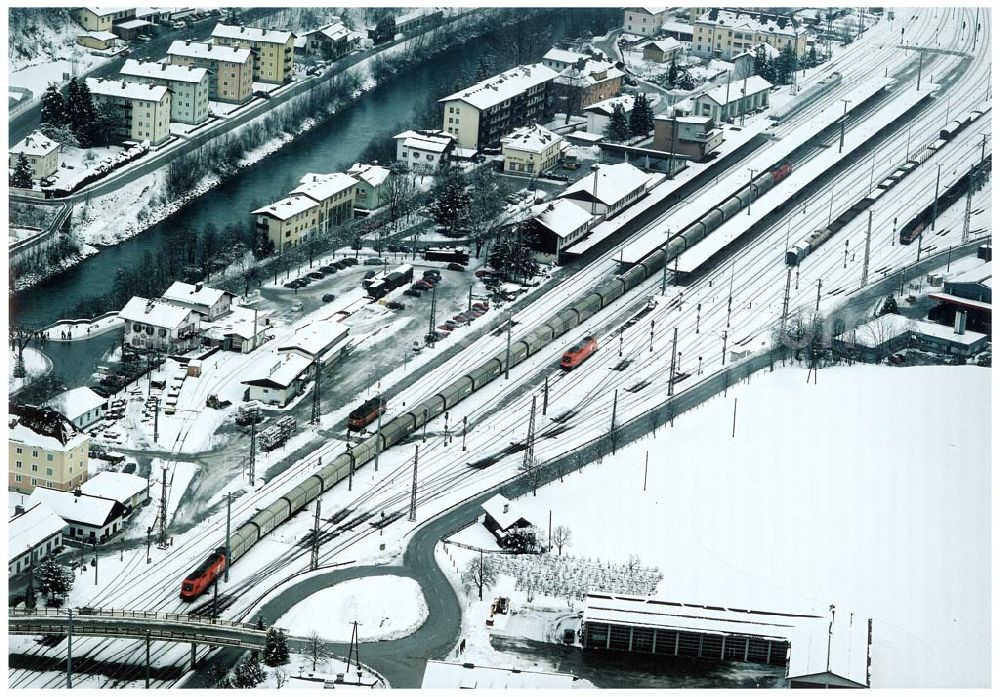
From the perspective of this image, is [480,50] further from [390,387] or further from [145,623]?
[145,623]

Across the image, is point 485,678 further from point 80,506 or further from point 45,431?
point 45,431

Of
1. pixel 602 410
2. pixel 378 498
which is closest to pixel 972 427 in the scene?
pixel 602 410

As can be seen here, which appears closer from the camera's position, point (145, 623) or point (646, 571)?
point (145, 623)

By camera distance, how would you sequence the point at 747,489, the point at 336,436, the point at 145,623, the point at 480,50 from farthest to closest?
1. the point at 480,50
2. the point at 336,436
3. the point at 747,489
4. the point at 145,623

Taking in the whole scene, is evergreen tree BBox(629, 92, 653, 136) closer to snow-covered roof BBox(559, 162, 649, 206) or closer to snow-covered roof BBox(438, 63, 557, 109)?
snow-covered roof BBox(438, 63, 557, 109)

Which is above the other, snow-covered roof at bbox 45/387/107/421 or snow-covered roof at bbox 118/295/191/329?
snow-covered roof at bbox 118/295/191/329

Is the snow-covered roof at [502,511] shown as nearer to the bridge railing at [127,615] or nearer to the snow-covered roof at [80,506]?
the bridge railing at [127,615]

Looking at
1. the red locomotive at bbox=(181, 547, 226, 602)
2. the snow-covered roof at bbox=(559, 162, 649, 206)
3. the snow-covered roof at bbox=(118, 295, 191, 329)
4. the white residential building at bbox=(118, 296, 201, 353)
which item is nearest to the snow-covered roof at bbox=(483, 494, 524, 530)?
the red locomotive at bbox=(181, 547, 226, 602)

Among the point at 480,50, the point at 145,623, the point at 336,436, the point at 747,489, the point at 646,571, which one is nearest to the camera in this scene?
the point at 145,623
